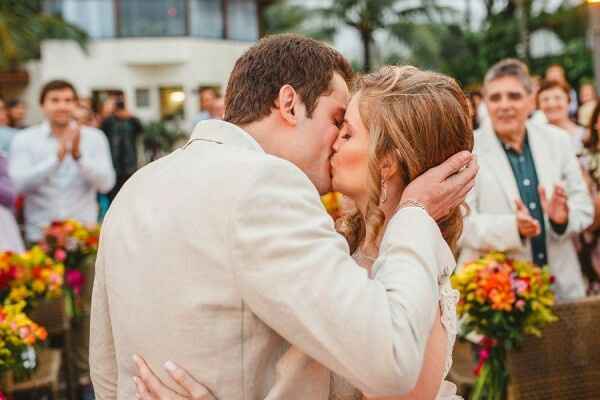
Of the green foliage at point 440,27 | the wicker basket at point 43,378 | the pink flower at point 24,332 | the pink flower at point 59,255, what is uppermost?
the green foliage at point 440,27

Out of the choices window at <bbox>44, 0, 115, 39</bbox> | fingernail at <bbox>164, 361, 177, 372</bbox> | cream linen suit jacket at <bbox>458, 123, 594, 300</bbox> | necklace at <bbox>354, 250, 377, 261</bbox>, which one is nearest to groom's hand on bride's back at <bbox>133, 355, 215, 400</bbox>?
fingernail at <bbox>164, 361, 177, 372</bbox>

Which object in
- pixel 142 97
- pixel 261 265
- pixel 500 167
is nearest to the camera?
pixel 261 265

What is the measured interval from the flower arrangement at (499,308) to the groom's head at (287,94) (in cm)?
184

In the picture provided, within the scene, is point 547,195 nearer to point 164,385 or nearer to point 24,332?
point 24,332

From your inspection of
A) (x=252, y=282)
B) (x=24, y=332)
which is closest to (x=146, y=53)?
(x=24, y=332)

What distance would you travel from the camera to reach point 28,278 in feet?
15.1

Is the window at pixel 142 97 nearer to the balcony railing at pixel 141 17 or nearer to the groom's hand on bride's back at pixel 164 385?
the balcony railing at pixel 141 17

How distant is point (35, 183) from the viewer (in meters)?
6.52

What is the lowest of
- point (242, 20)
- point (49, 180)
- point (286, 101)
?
point (49, 180)

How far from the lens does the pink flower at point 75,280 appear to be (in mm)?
5598

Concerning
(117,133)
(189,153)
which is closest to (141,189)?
(189,153)

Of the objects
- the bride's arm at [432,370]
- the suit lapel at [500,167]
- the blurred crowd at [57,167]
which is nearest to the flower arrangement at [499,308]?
the suit lapel at [500,167]

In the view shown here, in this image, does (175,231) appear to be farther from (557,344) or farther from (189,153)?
(557,344)

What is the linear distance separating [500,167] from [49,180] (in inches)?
149
